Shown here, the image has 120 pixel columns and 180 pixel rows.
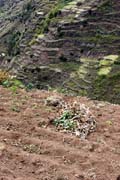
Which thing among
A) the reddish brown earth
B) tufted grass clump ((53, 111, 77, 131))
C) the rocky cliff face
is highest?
the reddish brown earth

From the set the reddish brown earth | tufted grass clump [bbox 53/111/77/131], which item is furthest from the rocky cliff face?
tufted grass clump [bbox 53/111/77/131]

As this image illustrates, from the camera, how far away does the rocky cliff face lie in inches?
2436

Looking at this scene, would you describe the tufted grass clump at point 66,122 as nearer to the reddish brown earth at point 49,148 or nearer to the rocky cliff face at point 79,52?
the reddish brown earth at point 49,148

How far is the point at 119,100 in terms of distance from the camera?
57875mm

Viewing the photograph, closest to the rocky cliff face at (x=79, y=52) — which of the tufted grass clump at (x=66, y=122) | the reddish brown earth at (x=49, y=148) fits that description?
the reddish brown earth at (x=49, y=148)

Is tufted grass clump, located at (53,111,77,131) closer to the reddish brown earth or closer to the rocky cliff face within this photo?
the reddish brown earth

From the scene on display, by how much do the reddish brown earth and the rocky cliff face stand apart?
47.8 m

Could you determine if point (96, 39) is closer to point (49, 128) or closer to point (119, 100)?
point (119, 100)

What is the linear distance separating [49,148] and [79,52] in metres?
61.5

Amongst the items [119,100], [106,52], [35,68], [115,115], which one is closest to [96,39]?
[106,52]

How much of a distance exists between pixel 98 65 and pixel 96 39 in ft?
20.5

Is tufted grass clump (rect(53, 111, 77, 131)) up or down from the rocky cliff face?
up

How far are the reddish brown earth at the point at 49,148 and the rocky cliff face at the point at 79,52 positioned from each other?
47.8 metres

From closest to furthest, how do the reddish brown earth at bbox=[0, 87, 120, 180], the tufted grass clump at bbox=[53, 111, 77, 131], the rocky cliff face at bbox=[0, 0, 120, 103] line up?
the reddish brown earth at bbox=[0, 87, 120, 180], the tufted grass clump at bbox=[53, 111, 77, 131], the rocky cliff face at bbox=[0, 0, 120, 103]
